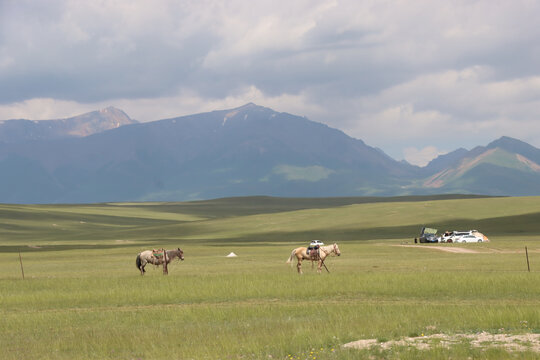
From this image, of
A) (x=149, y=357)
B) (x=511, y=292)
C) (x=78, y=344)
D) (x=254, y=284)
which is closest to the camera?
(x=149, y=357)

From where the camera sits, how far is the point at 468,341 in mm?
20312

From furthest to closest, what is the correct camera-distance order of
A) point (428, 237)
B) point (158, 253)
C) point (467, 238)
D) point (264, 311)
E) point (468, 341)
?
point (428, 237), point (467, 238), point (158, 253), point (264, 311), point (468, 341)

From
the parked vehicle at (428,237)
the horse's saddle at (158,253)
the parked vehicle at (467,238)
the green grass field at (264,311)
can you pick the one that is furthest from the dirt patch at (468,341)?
the parked vehicle at (467,238)

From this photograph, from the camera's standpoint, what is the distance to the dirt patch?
64.1 ft

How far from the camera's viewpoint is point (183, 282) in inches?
1757

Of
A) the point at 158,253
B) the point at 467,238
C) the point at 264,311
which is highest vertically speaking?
the point at 158,253

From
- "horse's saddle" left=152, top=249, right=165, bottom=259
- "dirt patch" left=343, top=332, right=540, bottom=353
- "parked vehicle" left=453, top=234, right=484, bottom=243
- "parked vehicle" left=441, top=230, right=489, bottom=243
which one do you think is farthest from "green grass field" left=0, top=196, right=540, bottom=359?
"parked vehicle" left=441, top=230, right=489, bottom=243

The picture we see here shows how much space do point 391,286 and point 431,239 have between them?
2515 inches

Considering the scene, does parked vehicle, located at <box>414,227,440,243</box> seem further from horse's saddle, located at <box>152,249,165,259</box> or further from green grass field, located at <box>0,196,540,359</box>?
horse's saddle, located at <box>152,249,165,259</box>

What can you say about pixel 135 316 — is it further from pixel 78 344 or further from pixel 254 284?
pixel 254 284

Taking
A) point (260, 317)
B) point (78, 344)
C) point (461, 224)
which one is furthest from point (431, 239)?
point (78, 344)

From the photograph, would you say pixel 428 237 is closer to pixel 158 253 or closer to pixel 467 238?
pixel 467 238

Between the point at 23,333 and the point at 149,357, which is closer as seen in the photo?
the point at 149,357

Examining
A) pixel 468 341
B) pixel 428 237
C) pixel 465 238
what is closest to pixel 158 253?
pixel 468 341
